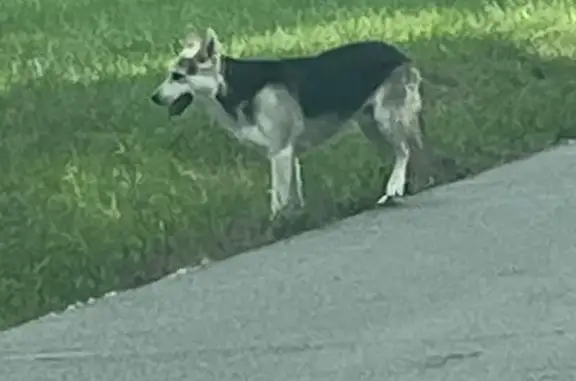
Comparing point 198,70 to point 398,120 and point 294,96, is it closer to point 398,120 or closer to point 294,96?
point 294,96

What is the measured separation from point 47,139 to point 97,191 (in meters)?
1.06

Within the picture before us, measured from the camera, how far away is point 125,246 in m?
7.65

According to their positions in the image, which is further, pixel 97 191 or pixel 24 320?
pixel 97 191

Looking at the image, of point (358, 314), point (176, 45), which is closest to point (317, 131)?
point (358, 314)

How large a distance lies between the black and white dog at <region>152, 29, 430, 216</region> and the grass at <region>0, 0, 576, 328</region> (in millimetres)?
362

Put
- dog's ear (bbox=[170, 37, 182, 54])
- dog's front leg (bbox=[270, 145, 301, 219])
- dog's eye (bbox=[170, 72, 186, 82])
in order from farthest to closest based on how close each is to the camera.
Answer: dog's ear (bbox=[170, 37, 182, 54]) < dog's front leg (bbox=[270, 145, 301, 219]) < dog's eye (bbox=[170, 72, 186, 82])

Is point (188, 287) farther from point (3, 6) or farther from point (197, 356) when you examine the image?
point (3, 6)

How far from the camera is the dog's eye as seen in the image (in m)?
7.84

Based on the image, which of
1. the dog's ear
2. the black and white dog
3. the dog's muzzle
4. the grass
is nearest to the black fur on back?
the black and white dog

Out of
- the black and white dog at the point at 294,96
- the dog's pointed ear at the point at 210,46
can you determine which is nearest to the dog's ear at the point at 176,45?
the black and white dog at the point at 294,96

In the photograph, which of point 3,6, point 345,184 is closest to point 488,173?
point 345,184

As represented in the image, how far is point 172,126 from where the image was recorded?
9.72 meters

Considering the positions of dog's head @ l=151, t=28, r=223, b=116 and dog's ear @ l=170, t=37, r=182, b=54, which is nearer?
dog's head @ l=151, t=28, r=223, b=116

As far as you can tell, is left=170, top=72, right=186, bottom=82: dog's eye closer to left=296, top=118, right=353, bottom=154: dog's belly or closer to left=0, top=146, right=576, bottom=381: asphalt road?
left=296, top=118, right=353, bottom=154: dog's belly
